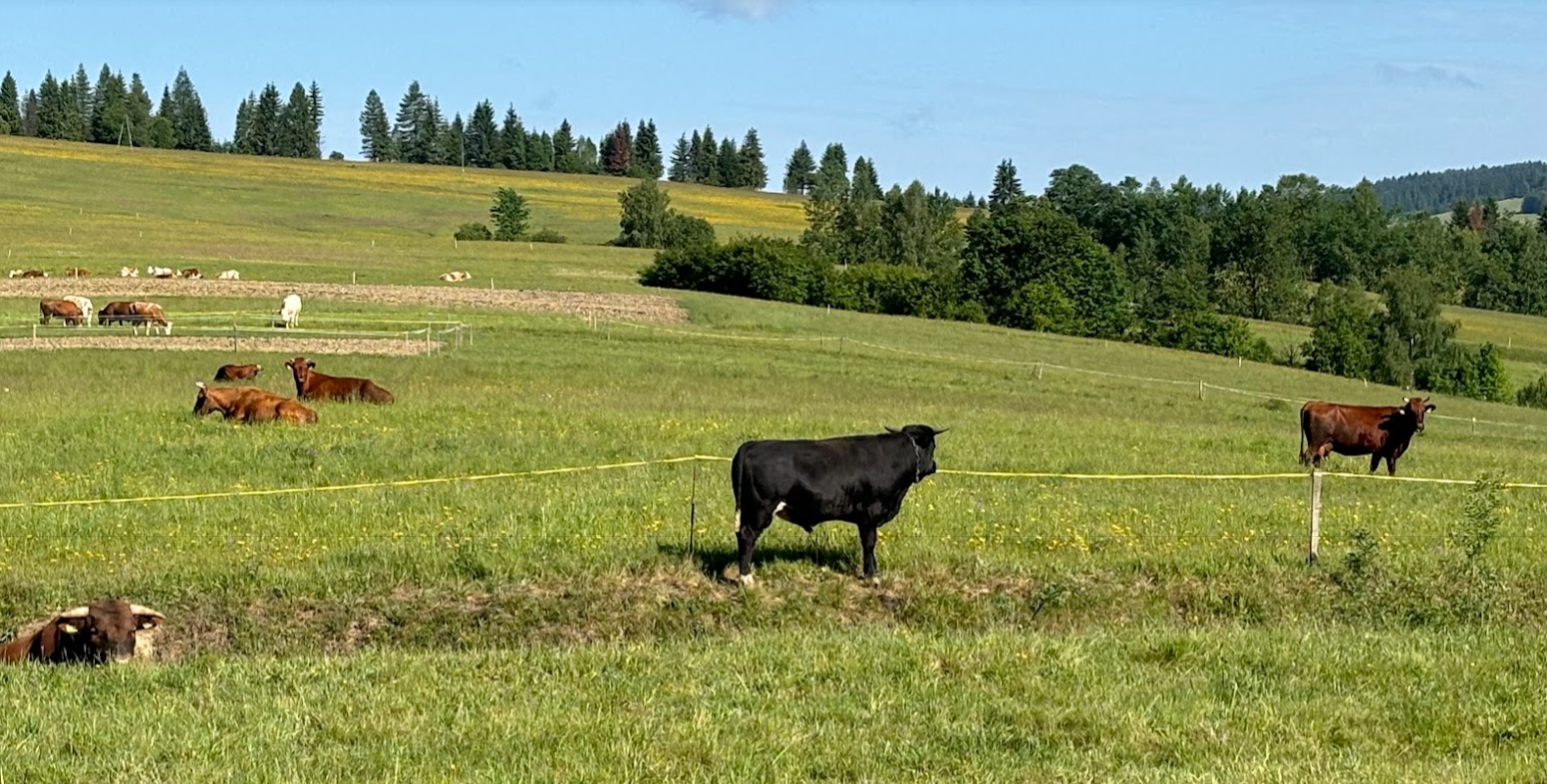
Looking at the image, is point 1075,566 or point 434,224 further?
point 434,224

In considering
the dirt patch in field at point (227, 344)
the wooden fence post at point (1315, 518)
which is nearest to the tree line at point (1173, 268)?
the dirt patch in field at point (227, 344)

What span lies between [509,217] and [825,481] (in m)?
109

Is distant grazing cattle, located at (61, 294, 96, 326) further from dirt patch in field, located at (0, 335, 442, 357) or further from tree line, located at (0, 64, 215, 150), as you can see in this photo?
tree line, located at (0, 64, 215, 150)

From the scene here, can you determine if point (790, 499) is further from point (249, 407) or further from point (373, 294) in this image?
point (373, 294)

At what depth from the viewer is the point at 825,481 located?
13.7 meters

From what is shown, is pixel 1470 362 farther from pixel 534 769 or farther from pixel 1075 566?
pixel 534 769

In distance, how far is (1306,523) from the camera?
17.4 metres

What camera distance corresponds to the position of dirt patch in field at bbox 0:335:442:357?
39.9 meters

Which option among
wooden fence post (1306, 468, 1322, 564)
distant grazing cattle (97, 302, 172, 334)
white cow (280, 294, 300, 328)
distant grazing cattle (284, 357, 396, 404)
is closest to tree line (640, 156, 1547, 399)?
white cow (280, 294, 300, 328)

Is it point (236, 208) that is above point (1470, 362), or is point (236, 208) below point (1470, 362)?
above

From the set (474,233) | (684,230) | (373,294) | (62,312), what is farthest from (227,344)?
(474,233)

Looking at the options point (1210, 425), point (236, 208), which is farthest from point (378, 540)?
point (236, 208)

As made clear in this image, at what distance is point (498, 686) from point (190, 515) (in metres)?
8.05

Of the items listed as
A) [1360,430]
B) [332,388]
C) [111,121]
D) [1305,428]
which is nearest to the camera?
[1360,430]
